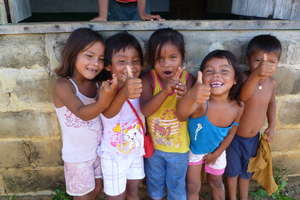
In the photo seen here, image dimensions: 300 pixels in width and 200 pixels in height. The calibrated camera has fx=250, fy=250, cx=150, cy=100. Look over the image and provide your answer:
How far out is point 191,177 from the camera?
2.10 m

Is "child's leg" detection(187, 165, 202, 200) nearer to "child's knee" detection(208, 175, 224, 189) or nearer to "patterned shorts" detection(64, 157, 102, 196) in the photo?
"child's knee" detection(208, 175, 224, 189)

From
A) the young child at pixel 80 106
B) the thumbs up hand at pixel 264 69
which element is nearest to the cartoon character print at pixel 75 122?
the young child at pixel 80 106

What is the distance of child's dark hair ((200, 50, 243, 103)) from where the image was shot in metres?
1.89

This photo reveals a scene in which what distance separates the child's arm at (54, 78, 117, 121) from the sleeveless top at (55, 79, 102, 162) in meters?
0.12

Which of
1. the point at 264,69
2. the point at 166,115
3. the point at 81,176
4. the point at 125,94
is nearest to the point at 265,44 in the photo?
the point at 264,69

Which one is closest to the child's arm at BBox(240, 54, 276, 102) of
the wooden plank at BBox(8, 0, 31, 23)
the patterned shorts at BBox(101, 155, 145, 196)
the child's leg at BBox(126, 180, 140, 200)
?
the patterned shorts at BBox(101, 155, 145, 196)

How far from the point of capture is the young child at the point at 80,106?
5.70ft

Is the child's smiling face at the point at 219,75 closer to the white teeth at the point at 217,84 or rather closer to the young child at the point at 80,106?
the white teeth at the point at 217,84

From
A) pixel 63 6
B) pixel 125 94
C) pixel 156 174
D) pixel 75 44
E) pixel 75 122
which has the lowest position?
pixel 156 174

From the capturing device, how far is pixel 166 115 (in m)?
1.89

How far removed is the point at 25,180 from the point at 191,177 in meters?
1.55

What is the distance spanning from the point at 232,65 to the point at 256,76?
0.19 metres

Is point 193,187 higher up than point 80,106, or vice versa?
point 80,106

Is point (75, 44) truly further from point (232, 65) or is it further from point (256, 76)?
point (256, 76)
